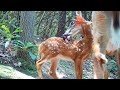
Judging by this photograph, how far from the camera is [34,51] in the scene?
2604mm

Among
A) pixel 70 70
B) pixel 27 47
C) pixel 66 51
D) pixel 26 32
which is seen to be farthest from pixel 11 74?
pixel 26 32

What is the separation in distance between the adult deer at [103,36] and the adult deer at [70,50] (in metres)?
0.14

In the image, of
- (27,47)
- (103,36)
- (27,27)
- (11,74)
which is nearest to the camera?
(103,36)

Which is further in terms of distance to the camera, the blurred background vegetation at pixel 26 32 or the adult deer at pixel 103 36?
the blurred background vegetation at pixel 26 32

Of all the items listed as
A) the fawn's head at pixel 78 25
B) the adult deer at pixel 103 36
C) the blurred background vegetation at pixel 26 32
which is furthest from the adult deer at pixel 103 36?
the blurred background vegetation at pixel 26 32

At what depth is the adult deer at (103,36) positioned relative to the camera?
5.51 feet

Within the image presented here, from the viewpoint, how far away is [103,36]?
174 cm

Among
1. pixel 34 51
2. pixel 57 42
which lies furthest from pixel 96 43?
pixel 34 51

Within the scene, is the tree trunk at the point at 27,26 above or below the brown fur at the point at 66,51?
above

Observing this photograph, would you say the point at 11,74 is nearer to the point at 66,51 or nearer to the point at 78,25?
the point at 66,51

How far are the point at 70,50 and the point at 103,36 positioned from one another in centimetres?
32

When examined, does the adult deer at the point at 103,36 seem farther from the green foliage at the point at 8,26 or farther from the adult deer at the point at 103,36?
the green foliage at the point at 8,26
